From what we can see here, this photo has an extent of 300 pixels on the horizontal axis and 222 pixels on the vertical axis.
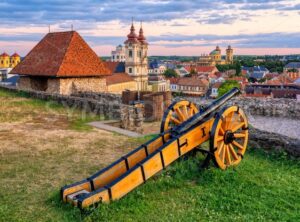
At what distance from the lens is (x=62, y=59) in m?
15.1

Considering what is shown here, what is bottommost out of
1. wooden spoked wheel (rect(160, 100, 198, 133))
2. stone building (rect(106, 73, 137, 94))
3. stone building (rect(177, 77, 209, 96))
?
stone building (rect(177, 77, 209, 96))

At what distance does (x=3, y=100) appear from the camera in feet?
46.1

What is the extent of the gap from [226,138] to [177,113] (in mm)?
1147

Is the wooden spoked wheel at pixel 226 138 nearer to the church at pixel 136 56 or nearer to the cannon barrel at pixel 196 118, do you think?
the cannon barrel at pixel 196 118

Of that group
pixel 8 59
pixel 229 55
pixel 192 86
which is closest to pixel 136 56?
pixel 192 86

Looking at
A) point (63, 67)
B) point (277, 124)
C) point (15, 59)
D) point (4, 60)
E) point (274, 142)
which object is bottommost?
point (277, 124)

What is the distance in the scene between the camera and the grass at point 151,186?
4191mm

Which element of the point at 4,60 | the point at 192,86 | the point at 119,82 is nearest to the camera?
the point at 119,82

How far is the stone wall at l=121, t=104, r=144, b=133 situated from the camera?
9.55m

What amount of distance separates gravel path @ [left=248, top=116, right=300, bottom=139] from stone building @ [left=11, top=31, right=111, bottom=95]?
23.6 feet

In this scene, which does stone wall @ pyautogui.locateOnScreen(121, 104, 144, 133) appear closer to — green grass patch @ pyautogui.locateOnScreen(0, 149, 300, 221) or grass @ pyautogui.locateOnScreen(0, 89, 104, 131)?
grass @ pyautogui.locateOnScreen(0, 89, 104, 131)

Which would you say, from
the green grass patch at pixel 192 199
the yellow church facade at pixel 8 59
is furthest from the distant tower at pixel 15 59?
the green grass patch at pixel 192 199

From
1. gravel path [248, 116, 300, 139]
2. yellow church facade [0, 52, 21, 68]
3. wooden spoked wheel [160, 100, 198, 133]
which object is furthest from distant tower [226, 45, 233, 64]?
wooden spoked wheel [160, 100, 198, 133]

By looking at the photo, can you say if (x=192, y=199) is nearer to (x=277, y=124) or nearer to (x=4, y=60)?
(x=277, y=124)
